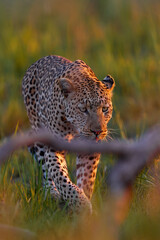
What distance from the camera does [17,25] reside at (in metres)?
13.4

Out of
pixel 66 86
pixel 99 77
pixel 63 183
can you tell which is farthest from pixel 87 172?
pixel 99 77

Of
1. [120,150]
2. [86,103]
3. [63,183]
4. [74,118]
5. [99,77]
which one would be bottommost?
[63,183]

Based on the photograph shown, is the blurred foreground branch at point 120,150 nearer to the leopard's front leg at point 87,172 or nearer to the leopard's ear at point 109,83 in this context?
the leopard's front leg at point 87,172

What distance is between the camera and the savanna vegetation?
338 cm

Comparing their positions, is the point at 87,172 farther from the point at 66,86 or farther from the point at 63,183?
the point at 66,86

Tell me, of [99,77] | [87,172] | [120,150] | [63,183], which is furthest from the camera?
[99,77]

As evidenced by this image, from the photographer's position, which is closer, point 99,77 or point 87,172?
point 87,172

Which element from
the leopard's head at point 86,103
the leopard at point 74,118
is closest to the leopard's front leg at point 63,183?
the leopard at point 74,118

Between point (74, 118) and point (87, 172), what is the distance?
529 mm

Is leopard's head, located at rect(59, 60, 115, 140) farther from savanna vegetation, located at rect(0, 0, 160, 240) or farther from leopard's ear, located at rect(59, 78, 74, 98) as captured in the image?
savanna vegetation, located at rect(0, 0, 160, 240)

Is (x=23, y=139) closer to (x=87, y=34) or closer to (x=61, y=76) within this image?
(x=61, y=76)

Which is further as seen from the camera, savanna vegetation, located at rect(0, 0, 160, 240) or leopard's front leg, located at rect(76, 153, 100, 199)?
leopard's front leg, located at rect(76, 153, 100, 199)

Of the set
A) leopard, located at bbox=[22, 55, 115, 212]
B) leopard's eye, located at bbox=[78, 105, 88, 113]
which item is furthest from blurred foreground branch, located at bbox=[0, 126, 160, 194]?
leopard's eye, located at bbox=[78, 105, 88, 113]

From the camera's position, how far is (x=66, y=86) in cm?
507
